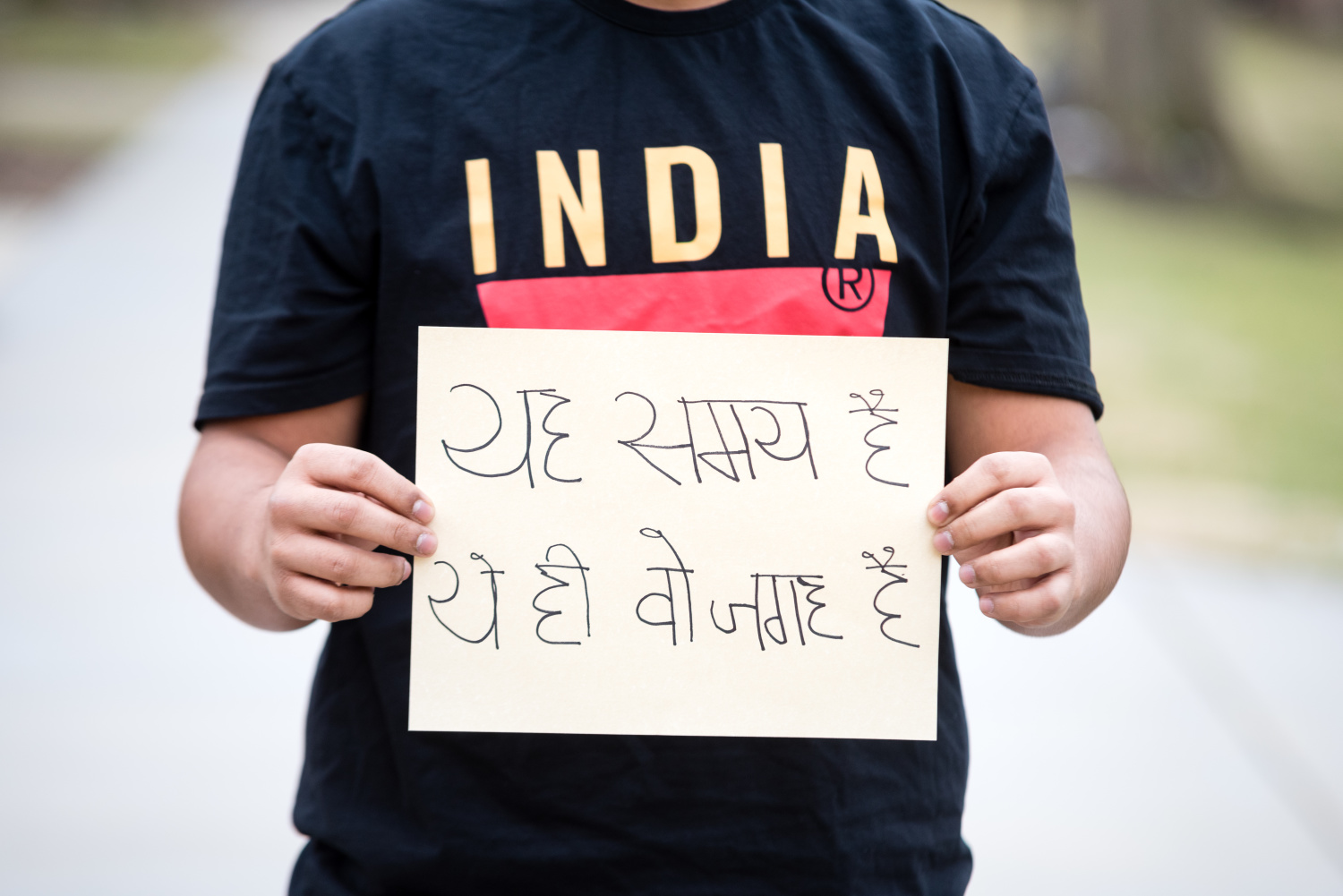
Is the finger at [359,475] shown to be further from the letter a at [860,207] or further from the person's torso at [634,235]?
the letter a at [860,207]

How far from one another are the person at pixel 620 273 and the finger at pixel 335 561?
0.07 meters

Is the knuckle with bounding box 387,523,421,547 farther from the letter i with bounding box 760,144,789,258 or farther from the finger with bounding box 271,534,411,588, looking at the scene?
the letter i with bounding box 760,144,789,258

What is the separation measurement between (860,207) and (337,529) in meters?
0.54

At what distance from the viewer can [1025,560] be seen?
3.37ft

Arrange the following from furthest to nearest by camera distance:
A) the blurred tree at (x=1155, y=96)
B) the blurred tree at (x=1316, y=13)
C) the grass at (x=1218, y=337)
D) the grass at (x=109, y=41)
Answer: the blurred tree at (x=1316, y=13) → the grass at (x=109, y=41) → the blurred tree at (x=1155, y=96) → the grass at (x=1218, y=337)

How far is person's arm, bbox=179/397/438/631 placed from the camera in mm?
1017

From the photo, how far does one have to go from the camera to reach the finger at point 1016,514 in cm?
102

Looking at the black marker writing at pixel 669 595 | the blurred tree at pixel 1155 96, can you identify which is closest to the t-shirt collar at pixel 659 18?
the black marker writing at pixel 669 595

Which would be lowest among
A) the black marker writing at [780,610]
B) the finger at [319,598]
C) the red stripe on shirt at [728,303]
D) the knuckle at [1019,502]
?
the black marker writing at [780,610]

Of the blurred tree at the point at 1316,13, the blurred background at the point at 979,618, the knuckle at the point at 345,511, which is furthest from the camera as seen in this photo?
the blurred tree at the point at 1316,13

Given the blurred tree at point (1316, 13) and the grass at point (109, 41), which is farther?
the blurred tree at point (1316, 13)

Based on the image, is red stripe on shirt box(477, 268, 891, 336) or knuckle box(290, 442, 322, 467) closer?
knuckle box(290, 442, 322, 467)

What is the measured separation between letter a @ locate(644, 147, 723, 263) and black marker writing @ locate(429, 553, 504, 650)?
0.31 metres

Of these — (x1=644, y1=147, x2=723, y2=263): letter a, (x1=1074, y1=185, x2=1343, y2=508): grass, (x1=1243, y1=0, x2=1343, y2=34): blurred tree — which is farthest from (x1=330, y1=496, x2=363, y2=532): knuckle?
(x1=1243, y1=0, x2=1343, y2=34): blurred tree
